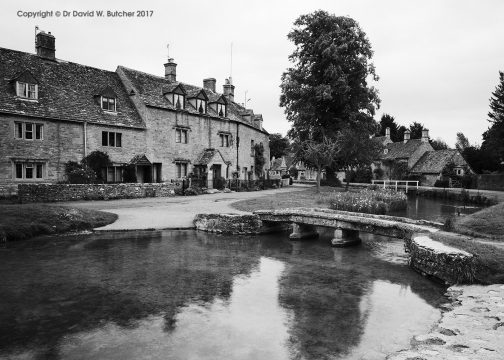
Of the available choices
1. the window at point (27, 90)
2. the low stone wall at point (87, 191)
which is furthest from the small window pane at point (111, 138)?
the window at point (27, 90)

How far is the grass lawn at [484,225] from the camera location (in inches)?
549

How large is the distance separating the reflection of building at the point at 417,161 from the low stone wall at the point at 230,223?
1615 inches

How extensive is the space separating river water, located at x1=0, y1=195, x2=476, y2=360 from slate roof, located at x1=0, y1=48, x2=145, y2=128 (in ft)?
54.5

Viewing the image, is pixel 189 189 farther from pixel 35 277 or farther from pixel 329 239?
pixel 35 277

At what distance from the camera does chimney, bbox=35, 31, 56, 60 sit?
33.8 meters

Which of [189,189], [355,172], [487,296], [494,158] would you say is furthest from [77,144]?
[494,158]

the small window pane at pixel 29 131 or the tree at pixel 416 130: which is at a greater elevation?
the tree at pixel 416 130

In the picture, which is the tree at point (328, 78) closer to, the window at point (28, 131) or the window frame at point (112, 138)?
the window frame at point (112, 138)

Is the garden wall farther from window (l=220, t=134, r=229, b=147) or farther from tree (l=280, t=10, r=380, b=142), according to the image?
window (l=220, t=134, r=229, b=147)

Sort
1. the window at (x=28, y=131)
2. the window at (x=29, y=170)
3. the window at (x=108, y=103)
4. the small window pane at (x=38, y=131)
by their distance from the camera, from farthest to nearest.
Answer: the window at (x=108, y=103) < the small window pane at (x=38, y=131) < the window at (x=29, y=170) < the window at (x=28, y=131)

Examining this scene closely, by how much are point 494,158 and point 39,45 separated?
59.0m

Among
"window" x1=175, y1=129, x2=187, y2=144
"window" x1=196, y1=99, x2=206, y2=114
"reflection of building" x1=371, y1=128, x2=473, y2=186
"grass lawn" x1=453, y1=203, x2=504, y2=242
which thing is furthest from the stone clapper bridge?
"reflection of building" x1=371, y1=128, x2=473, y2=186

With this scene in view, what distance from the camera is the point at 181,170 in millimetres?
39750

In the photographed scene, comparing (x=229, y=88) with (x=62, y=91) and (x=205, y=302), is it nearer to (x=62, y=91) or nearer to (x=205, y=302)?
(x=62, y=91)
